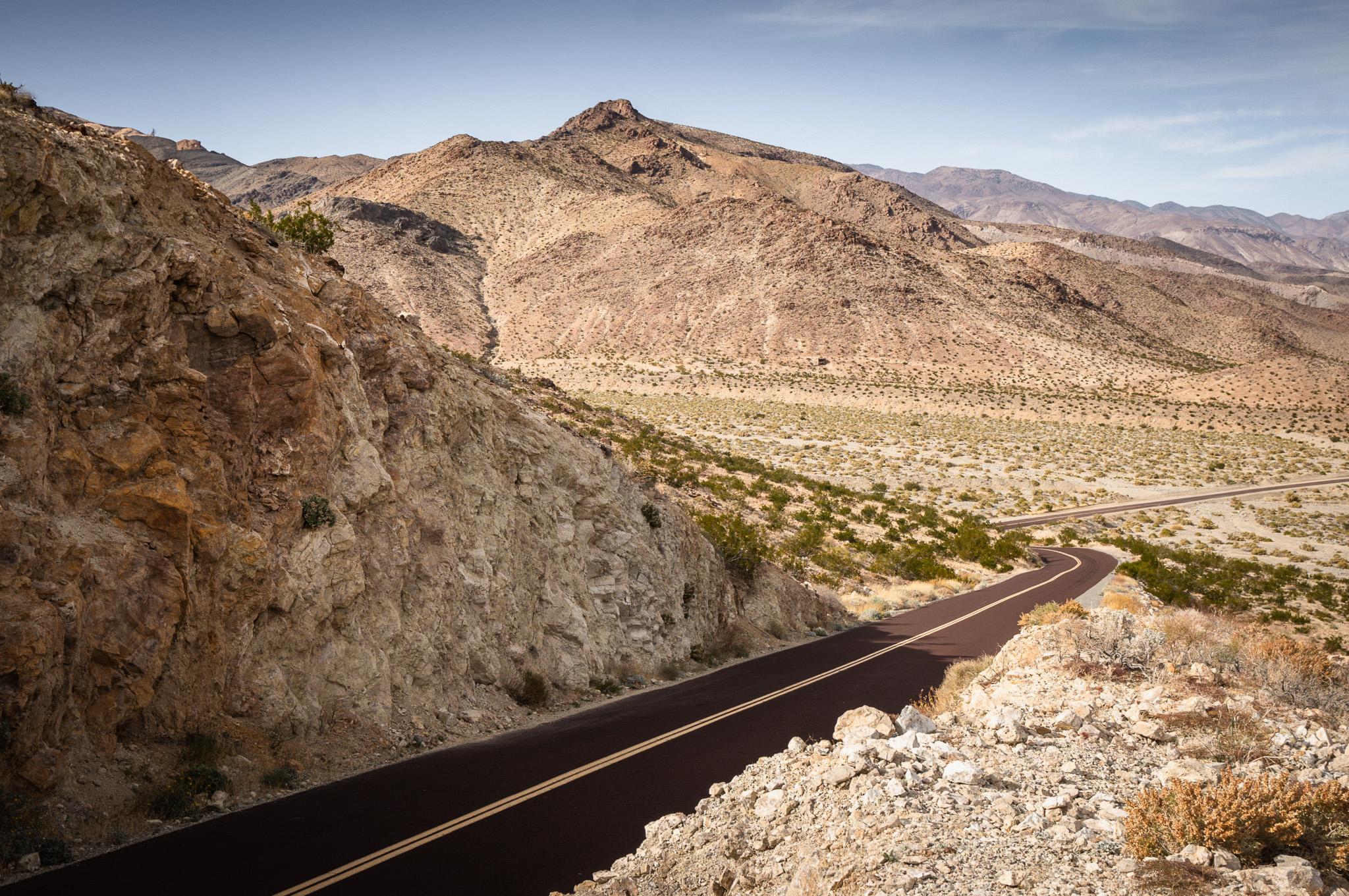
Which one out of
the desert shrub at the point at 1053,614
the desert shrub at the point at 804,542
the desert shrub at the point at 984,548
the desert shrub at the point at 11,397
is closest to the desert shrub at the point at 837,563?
the desert shrub at the point at 804,542

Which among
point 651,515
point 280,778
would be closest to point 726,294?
point 651,515

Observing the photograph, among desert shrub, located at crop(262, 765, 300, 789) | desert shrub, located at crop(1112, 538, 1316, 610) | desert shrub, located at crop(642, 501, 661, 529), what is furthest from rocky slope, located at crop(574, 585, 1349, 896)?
desert shrub, located at crop(1112, 538, 1316, 610)

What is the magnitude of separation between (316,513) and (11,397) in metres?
3.76

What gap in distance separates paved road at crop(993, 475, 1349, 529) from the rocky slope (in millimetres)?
35112

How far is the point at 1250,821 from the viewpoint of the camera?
223 inches

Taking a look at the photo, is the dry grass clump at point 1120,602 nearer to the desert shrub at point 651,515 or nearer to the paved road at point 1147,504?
the desert shrub at point 651,515

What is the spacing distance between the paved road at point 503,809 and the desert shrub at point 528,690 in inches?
33.4

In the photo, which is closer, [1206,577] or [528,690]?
[528,690]

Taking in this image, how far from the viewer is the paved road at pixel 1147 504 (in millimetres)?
46438

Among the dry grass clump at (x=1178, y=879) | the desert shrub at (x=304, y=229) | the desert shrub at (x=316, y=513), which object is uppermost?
the desert shrub at (x=304, y=229)

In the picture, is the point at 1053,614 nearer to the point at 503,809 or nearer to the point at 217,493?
the point at 503,809

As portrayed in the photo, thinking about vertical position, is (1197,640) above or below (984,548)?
above

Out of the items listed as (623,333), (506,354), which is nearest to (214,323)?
(506,354)

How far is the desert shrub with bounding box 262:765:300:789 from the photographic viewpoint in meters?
9.37
